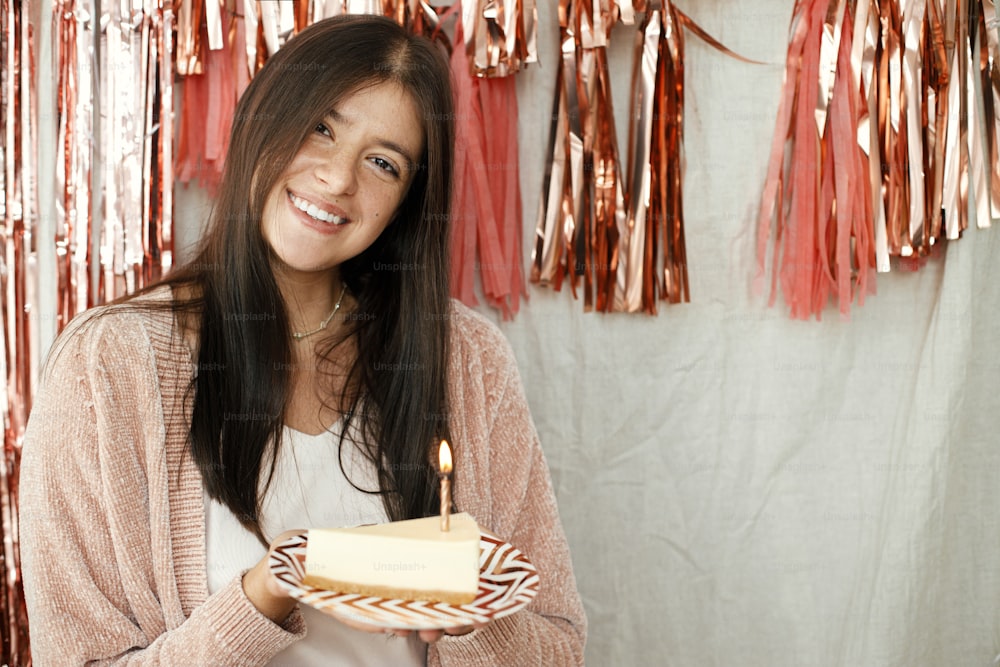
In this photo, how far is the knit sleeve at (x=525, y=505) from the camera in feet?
4.22

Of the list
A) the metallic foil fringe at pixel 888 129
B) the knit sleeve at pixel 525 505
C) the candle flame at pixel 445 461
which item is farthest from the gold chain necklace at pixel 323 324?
the metallic foil fringe at pixel 888 129

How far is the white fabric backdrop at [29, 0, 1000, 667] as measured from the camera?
160 cm

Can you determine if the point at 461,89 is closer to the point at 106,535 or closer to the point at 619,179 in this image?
the point at 619,179

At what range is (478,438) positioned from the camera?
133 centimetres

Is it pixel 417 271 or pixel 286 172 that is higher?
pixel 286 172

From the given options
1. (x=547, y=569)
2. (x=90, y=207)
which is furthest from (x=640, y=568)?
(x=90, y=207)

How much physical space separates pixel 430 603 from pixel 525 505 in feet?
1.69

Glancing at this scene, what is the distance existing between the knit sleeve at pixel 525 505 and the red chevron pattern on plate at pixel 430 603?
31cm

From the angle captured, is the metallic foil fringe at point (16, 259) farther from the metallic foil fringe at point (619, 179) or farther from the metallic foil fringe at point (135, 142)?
the metallic foil fringe at point (619, 179)

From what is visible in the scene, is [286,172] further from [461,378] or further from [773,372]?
[773,372]

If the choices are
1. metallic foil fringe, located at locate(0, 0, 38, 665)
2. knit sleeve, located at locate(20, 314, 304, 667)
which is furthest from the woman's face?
metallic foil fringe, located at locate(0, 0, 38, 665)

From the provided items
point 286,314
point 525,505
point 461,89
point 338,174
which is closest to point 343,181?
point 338,174

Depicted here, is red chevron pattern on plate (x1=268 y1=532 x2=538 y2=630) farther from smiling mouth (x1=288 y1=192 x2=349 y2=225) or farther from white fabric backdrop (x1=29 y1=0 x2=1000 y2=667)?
white fabric backdrop (x1=29 y1=0 x2=1000 y2=667)

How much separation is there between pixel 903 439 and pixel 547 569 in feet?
2.33
